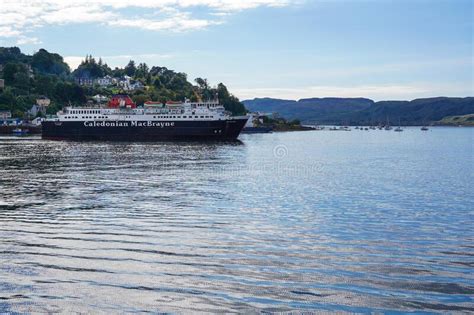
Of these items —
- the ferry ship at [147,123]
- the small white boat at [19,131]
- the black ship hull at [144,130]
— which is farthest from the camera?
the small white boat at [19,131]

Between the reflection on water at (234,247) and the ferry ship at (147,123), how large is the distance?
62878mm

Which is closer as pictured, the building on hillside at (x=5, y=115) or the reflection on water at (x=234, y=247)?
the reflection on water at (x=234, y=247)

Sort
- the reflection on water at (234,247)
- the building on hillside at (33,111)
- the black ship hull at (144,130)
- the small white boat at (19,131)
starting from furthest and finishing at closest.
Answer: the building on hillside at (33,111), the small white boat at (19,131), the black ship hull at (144,130), the reflection on water at (234,247)

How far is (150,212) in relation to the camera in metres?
20.1

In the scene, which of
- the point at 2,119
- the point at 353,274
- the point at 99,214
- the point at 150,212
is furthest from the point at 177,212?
the point at 2,119

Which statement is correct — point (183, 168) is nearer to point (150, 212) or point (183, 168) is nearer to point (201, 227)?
point (150, 212)

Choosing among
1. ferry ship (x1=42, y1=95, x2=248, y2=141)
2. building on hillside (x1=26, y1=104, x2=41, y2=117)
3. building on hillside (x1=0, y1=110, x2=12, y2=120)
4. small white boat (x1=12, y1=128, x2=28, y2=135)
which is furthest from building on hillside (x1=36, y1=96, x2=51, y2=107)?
ferry ship (x1=42, y1=95, x2=248, y2=141)

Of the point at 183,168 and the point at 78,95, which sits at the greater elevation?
the point at 78,95

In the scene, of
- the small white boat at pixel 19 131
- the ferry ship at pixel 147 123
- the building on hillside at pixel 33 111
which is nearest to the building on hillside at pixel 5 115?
the building on hillside at pixel 33 111

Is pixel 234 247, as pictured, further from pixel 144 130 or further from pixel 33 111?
pixel 33 111

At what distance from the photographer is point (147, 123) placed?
95.6m

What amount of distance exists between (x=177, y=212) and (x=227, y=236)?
15.3 ft

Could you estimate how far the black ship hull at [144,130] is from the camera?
3605 inches

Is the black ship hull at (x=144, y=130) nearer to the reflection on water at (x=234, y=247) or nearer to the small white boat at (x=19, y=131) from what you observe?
the small white boat at (x=19, y=131)
